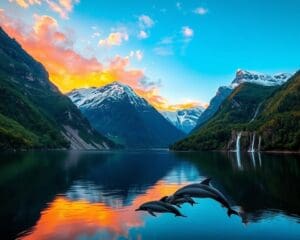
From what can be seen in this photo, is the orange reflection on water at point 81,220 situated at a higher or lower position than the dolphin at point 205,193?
lower

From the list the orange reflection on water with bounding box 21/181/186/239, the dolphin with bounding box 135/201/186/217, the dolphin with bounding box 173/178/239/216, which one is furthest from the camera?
the orange reflection on water with bounding box 21/181/186/239

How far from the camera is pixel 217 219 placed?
1539 inches

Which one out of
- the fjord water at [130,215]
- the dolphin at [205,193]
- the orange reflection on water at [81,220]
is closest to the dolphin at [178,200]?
the dolphin at [205,193]

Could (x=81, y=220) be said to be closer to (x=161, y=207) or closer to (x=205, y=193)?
(x=161, y=207)

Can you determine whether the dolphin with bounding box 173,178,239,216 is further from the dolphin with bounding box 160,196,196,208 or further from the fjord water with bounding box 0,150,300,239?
the fjord water with bounding box 0,150,300,239

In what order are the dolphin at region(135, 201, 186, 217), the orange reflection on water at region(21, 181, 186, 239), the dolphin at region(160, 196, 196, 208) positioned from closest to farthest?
the dolphin at region(160, 196, 196, 208)
the dolphin at region(135, 201, 186, 217)
the orange reflection on water at region(21, 181, 186, 239)

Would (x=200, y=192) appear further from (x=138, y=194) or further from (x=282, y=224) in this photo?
(x=138, y=194)

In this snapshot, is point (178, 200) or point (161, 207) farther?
point (178, 200)

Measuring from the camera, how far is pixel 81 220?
37.8 metres

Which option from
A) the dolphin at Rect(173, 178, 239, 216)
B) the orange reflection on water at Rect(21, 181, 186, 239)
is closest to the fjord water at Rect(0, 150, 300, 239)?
the orange reflection on water at Rect(21, 181, 186, 239)

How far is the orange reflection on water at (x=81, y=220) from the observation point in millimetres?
32688

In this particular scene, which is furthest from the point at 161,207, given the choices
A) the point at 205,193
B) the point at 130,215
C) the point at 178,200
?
the point at 130,215

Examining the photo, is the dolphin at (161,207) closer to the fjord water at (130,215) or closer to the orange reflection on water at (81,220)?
the fjord water at (130,215)

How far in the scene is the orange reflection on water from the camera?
32.7m
